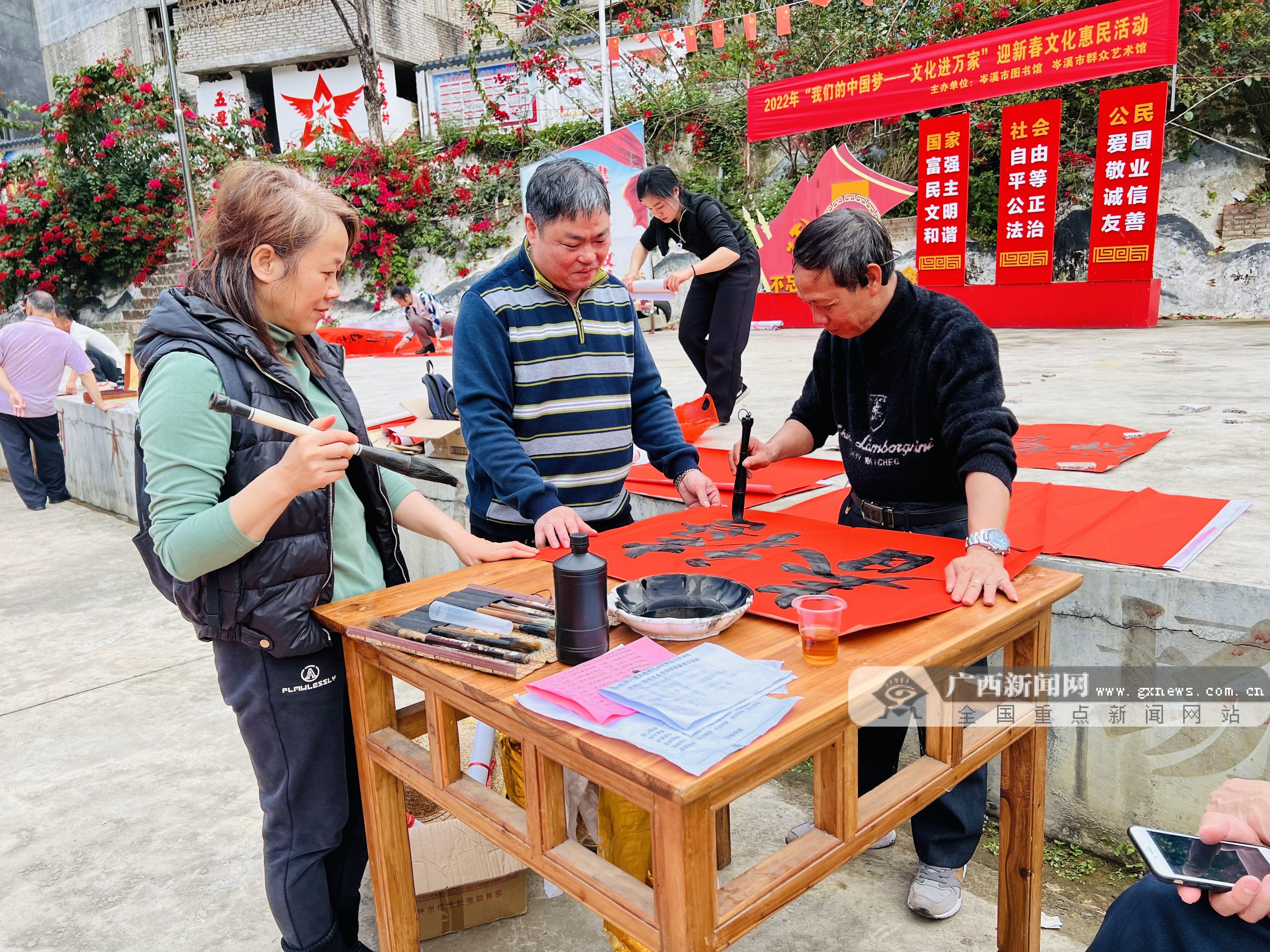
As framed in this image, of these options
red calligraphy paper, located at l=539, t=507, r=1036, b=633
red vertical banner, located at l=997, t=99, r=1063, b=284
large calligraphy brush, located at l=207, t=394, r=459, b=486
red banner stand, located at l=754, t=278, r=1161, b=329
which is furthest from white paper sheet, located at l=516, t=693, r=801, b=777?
red vertical banner, located at l=997, t=99, r=1063, b=284

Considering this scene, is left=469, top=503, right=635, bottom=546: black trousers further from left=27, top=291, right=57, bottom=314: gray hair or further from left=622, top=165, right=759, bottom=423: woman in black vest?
left=27, top=291, right=57, bottom=314: gray hair

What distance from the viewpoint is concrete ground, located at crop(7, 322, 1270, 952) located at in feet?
6.18

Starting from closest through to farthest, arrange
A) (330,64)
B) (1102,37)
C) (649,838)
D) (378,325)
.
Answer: (649,838) < (1102,37) < (378,325) < (330,64)

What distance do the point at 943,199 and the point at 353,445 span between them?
365 inches

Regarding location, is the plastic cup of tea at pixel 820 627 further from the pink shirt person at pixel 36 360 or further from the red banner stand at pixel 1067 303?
the red banner stand at pixel 1067 303

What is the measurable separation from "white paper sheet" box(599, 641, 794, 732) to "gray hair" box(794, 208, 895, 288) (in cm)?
86

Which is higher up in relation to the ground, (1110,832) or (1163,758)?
(1163,758)

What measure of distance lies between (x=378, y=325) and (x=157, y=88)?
6516mm

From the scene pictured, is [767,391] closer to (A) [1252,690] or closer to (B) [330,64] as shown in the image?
(A) [1252,690]

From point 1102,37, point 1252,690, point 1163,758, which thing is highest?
point 1102,37

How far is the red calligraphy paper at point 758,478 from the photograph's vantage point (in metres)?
2.99

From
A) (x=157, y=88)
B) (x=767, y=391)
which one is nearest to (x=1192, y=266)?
(x=767, y=391)

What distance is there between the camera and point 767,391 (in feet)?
18.0

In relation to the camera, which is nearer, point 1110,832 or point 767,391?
point 1110,832
